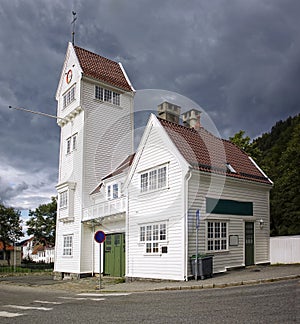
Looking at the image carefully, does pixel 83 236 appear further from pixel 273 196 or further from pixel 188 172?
pixel 273 196

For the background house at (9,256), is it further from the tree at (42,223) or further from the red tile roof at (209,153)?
the red tile roof at (209,153)

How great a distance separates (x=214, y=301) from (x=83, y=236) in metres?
18.5

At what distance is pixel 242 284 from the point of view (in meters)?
14.7

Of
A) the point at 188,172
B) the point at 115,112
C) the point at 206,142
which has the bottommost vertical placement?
the point at 188,172

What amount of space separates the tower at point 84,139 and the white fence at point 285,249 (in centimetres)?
1258

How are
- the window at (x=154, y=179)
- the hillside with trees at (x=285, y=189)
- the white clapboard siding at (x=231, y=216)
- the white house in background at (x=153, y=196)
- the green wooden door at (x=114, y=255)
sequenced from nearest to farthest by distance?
the white clapboard siding at (x=231, y=216)
the white house in background at (x=153, y=196)
the window at (x=154, y=179)
the green wooden door at (x=114, y=255)
the hillside with trees at (x=285, y=189)

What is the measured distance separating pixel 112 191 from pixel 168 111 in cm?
644

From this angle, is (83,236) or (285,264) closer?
(285,264)

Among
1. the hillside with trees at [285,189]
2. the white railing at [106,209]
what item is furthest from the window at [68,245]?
the hillside with trees at [285,189]

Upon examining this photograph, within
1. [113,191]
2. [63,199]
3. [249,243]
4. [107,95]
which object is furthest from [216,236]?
[107,95]

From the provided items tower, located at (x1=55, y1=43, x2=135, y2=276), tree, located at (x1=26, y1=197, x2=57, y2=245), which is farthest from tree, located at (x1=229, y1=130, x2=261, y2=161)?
tree, located at (x1=26, y1=197, x2=57, y2=245)

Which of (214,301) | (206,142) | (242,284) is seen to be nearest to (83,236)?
(206,142)

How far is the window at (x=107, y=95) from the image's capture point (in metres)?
31.4

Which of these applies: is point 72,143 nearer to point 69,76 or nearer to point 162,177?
point 69,76
